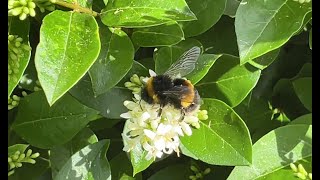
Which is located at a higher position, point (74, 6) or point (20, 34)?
point (74, 6)

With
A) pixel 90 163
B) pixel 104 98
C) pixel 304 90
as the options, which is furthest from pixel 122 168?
pixel 304 90

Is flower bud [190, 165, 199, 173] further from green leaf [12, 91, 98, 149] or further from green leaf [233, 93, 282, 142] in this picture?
green leaf [12, 91, 98, 149]

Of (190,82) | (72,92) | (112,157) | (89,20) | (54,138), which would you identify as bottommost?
(112,157)

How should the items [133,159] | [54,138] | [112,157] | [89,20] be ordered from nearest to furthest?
[89,20]
[133,159]
[54,138]
[112,157]

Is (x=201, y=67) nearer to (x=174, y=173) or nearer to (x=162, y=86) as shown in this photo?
(x=162, y=86)

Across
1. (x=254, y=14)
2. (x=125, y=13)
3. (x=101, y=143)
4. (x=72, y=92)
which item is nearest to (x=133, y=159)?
(x=101, y=143)

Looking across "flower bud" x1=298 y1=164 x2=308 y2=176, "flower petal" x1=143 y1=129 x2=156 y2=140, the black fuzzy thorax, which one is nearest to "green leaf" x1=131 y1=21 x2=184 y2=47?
the black fuzzy thorax

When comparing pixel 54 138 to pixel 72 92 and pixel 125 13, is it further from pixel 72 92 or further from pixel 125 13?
pixel 125 13
